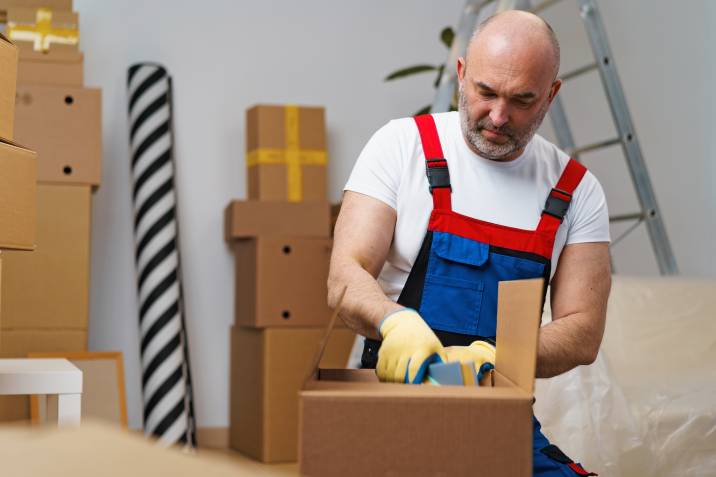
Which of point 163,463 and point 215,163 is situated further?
point 215,163

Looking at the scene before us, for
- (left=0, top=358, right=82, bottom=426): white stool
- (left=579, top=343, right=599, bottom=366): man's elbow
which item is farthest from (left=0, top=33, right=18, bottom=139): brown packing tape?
(left=579, top=343, right=599, bottom=366): man's elbow

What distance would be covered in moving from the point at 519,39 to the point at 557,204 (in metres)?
0.31

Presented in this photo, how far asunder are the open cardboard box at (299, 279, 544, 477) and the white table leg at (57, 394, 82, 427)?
826 millimetres

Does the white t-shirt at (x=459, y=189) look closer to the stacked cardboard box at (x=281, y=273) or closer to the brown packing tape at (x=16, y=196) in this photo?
the brown packing tape at (x=16, y=196)

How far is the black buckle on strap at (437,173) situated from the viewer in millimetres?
1747

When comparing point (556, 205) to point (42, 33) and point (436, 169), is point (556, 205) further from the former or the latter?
point (42, 33)

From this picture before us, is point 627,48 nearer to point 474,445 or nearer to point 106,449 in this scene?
point 474,445

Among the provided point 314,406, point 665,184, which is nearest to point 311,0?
point 665,184

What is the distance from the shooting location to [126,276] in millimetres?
4070

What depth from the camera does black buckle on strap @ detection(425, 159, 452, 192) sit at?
1.75m

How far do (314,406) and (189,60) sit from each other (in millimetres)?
3452

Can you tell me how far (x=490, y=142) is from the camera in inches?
69.9

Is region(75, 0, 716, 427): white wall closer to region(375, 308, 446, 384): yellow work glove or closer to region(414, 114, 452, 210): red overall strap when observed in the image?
region(414, 114, 452, 210): red overall strap

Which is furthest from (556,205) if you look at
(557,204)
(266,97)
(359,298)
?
(266,97)
